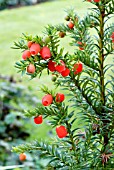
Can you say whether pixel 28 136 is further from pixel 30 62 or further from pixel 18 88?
pixel 30 62

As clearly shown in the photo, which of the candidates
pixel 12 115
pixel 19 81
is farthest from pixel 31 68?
pixel 19 81

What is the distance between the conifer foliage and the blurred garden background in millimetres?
56

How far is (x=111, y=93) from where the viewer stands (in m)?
0.73

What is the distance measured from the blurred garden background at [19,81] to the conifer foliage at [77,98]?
0.18 ft

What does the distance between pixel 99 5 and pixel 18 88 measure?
1.64 metres

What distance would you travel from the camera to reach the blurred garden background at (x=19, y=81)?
2170 millimetres

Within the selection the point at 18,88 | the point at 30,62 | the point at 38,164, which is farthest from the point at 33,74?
the point at 18,88

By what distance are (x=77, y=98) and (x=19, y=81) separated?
163 cm

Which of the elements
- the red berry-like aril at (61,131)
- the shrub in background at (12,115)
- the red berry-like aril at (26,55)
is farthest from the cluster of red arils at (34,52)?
the shrub in background at (12,115)

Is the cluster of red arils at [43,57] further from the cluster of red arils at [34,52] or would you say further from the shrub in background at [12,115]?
the shrub in background at [12,115]

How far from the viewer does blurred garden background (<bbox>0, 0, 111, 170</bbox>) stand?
2.17m

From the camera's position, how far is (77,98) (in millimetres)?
737

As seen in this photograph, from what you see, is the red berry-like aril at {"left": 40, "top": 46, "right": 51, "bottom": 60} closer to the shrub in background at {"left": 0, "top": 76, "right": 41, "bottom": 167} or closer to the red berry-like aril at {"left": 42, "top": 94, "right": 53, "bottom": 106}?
the red berry-like aril at {"left": 42, "top": 94, "right": 53, "bottom": 106}

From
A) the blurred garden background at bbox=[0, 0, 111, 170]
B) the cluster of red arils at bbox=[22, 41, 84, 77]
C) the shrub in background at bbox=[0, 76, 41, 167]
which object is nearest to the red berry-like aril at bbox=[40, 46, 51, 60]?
the cluster of red arils at bbox=[22, 41, 84, 77]
